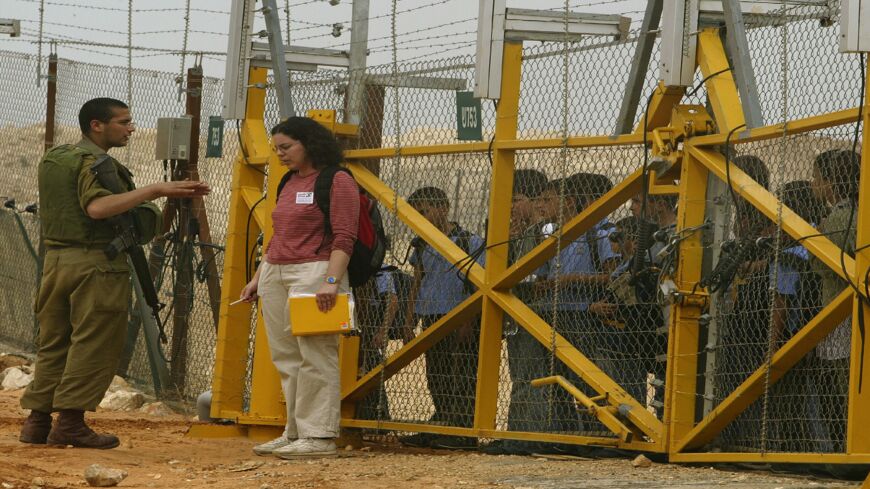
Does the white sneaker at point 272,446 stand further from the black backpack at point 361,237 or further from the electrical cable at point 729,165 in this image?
the electrical cable at point 729,165

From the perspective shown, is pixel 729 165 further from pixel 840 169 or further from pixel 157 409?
pixel 157 409

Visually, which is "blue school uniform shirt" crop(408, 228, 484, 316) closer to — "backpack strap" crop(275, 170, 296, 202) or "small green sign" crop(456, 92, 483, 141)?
"small green sign" crop(456, 92, 483, 141)

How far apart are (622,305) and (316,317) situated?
1503 millimetres

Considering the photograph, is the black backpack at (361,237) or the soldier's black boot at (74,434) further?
the soldier's black boot at (74,434)

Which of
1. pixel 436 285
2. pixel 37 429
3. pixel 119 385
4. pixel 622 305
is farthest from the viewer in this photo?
pixel 119 385

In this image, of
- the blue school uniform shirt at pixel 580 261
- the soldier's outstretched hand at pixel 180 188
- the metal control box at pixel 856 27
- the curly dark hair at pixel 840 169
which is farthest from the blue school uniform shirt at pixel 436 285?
the metal control box at pixel 856 27

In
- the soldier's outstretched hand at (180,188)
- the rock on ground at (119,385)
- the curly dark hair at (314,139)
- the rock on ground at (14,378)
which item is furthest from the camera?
the rock on ground at (14,378)

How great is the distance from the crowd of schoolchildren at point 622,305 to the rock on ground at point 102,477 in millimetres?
2094

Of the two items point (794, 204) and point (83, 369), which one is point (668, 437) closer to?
point (794, 204)

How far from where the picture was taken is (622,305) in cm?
767

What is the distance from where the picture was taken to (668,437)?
23.8 feet

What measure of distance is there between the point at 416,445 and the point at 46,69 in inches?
242

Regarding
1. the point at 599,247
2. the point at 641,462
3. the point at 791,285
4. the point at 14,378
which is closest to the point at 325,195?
the point at 599,247

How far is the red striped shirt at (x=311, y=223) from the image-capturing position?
7906 mm
